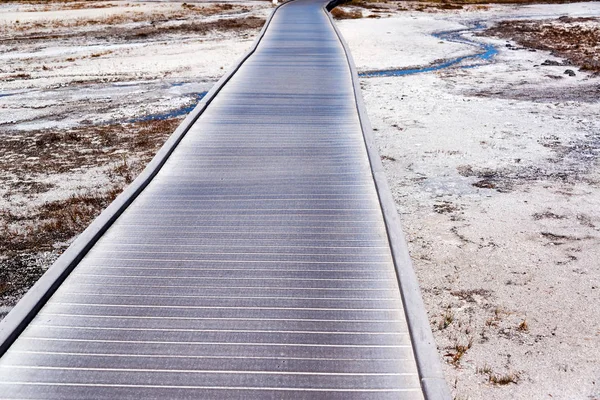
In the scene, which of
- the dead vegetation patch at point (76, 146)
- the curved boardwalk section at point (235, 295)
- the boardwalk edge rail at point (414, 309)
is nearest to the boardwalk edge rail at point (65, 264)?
the curved boardwalk section at point (235, 295)

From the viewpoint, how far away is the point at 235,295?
5430 mm

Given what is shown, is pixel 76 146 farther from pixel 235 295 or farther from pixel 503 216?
pixel 503 216

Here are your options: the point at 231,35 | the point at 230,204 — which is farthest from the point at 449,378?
the point at 231,35

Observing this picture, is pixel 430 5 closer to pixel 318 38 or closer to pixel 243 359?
pixel 318 38

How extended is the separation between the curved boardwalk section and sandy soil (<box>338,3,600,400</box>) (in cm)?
146

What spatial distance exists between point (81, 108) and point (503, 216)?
11968 millimetres

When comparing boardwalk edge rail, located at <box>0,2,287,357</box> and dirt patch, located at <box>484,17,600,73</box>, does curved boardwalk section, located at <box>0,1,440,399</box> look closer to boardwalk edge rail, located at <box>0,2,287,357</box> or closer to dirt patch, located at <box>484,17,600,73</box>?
boardwalk edge rail, located at <box>0,2,287,357</box>

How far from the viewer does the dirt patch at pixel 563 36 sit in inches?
880

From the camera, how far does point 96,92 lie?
711 inches

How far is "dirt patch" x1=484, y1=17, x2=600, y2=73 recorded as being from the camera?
22359mm

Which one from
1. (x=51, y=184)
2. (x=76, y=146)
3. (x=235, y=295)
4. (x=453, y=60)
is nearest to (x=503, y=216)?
(x=235, y=295)

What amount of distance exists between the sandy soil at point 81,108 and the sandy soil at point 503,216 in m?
5.33

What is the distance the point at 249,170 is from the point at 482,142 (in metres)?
6.58

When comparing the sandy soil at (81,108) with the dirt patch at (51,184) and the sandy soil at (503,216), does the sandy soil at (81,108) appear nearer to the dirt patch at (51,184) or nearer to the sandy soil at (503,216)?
the dirt patch at (51,184)
